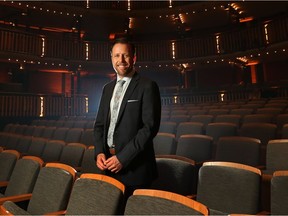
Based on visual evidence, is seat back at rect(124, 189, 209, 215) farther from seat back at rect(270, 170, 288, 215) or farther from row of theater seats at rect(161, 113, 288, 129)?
row of theater seats at rect(161, 113, 288, 129)

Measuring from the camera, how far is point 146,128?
44.7 inches

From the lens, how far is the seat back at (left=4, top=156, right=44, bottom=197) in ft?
5.67

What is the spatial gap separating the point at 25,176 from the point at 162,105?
5644 millimetres

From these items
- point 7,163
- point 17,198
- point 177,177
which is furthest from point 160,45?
point 17,198

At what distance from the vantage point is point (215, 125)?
3.00m

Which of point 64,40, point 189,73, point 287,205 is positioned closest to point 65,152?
point 287,205

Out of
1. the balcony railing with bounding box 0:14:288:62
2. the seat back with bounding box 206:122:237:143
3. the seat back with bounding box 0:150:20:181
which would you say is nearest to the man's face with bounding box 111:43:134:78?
the seat back with bounding box 0:150:20:181

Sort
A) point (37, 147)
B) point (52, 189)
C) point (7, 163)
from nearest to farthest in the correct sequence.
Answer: point (52, 189) < point (7, 163) < point (37, 147)

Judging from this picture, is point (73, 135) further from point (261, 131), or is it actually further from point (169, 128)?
point (261, 131)

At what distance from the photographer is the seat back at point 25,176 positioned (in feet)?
5.67

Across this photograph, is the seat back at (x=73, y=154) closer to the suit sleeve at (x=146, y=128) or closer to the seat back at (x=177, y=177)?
the seat back at (x=177, y=177)

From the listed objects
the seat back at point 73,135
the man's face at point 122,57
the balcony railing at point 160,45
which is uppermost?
the balcony railing at point 160,45

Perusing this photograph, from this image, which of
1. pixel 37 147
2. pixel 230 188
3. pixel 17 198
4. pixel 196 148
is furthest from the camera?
pixel 37 147

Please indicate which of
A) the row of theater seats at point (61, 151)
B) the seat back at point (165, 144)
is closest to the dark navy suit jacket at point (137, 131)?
the row of theater seats at point (61, 151)
